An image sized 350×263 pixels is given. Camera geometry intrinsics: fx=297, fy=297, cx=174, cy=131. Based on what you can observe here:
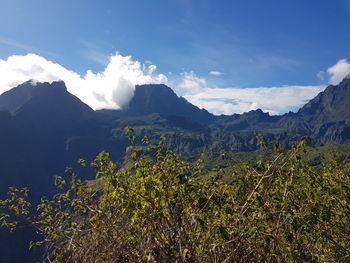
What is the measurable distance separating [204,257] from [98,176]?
357 centimetres

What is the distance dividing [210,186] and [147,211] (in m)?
2.40

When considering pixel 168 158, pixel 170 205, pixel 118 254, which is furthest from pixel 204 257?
pixel 168 158

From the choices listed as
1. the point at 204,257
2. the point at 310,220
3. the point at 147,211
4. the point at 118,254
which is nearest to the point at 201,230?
the point at 204,257

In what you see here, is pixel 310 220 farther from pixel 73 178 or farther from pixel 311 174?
pixel 73 178

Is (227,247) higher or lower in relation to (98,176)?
lower

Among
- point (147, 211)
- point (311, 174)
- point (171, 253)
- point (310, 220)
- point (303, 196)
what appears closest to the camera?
point (310, 220)

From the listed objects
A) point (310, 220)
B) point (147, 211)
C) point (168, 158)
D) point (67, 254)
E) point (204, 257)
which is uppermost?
point (168, 158)

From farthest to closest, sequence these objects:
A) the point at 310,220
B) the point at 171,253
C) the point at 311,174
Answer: the point at 311,174 → the point at 171,253 → the point at 310,220

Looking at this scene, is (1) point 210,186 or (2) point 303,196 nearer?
(2) point 303,196

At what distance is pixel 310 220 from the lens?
6258 mm

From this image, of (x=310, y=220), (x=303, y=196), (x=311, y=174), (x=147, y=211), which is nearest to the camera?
(x=310, y=220)

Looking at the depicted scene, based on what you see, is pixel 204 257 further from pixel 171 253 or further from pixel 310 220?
pixel 310 220

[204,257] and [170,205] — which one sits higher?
[170,205]

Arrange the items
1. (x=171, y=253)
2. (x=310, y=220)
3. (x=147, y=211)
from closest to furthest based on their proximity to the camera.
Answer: (x=310, y=220), (x=171, y=253), (x=147, y=211)
